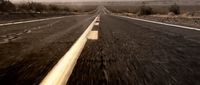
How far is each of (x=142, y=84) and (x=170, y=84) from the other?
187mm

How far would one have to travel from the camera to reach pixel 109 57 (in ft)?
8.89

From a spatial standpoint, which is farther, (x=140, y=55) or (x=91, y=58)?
(x=140, y=55)

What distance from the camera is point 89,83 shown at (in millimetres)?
1729

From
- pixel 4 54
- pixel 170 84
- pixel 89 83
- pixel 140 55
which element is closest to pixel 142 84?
pixel 170 84

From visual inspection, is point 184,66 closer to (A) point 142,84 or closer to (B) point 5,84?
(A) point 142,84

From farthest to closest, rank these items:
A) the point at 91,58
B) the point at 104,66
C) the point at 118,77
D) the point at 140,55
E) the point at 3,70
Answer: the point at 140,55 → the point at 91,58 → the point at 104,66 → the point at 3,70 → the point at 118,77

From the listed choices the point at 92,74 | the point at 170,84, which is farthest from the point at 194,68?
the point at 92,74

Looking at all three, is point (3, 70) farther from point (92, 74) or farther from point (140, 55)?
point (140, 55)

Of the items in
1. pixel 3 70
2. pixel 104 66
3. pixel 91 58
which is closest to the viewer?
pixel 3 70

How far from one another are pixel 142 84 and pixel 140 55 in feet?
3.66

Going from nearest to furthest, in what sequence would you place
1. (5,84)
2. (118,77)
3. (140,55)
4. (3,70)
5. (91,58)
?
(5,84), (118,77), (3,70), (91,58), (140,55)

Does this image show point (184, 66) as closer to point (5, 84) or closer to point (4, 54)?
point (5, 84)

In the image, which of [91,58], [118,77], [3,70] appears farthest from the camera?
[91,58]

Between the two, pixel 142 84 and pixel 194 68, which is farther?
pixel 194 68
